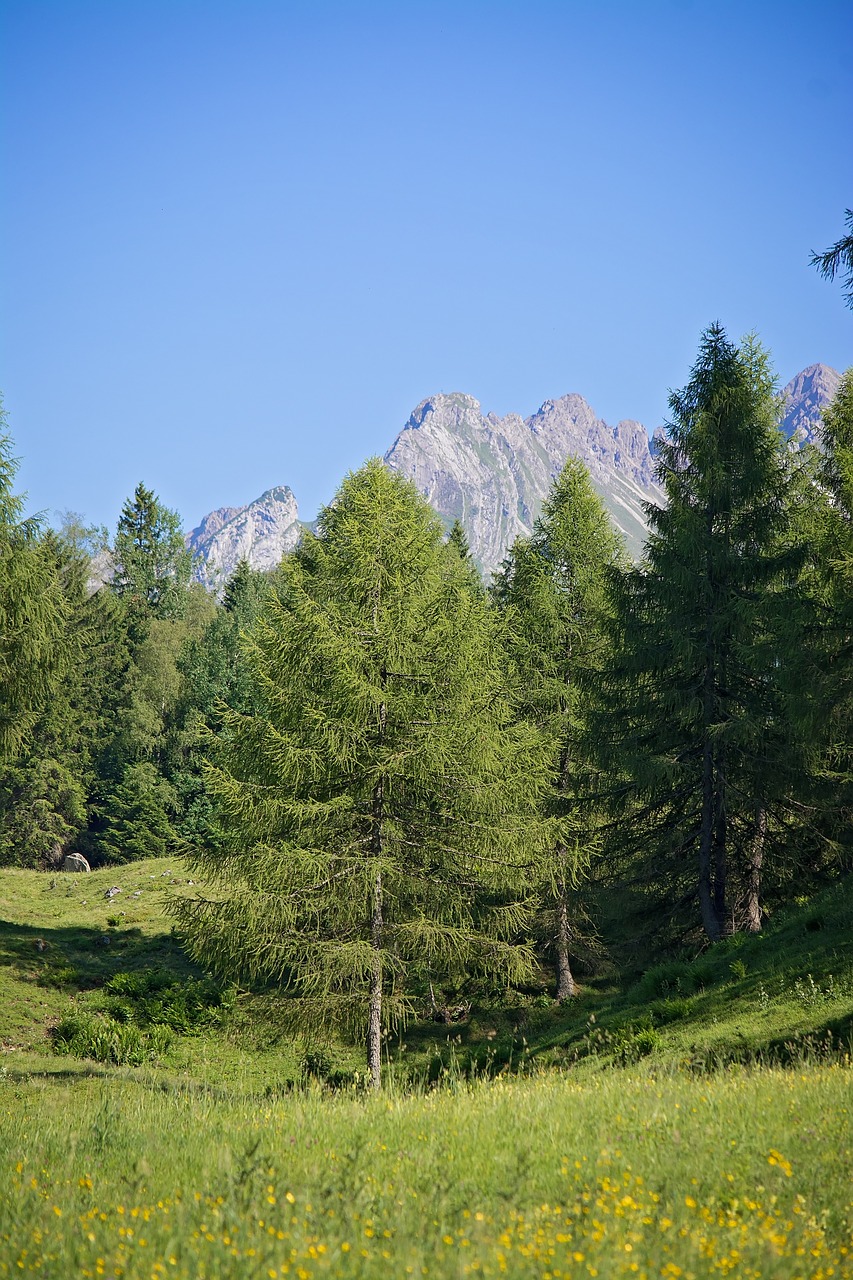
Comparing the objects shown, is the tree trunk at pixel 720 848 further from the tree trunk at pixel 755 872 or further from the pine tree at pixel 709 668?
the tree trunk at pixel 755 872

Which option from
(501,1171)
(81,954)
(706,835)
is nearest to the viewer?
(501,1171)

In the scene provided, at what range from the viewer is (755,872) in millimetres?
16922

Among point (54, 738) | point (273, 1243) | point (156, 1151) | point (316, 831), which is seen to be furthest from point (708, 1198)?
point (54, 738)

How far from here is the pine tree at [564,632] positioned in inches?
741

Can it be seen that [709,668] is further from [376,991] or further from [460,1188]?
[460,1188]

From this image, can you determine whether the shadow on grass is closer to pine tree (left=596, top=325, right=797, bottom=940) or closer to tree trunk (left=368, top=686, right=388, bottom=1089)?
tree trunk (left=368, top=686, right=388, bottom=1089)

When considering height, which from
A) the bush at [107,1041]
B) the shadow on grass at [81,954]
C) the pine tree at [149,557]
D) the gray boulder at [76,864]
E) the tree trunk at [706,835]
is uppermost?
the pine tree at [149,557]

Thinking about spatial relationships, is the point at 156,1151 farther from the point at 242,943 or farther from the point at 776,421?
the point at 776,421

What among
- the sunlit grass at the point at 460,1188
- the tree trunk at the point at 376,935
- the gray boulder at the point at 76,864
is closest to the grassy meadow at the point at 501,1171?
the sunlit grass at the point at 460,1188

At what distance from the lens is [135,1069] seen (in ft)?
47.3

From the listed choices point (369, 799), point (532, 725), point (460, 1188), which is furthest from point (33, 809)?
point (460, 1188)

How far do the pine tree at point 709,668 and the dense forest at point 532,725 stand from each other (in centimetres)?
6

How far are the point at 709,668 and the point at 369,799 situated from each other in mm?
7437

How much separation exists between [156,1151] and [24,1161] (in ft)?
2.76
